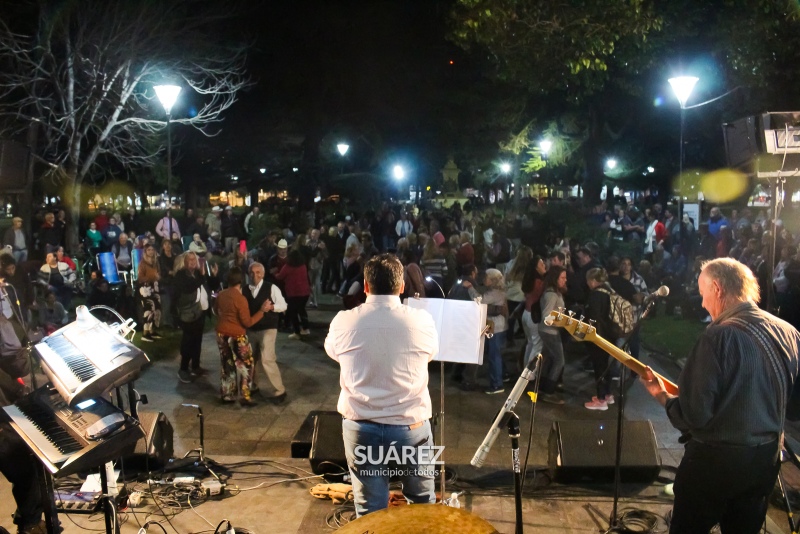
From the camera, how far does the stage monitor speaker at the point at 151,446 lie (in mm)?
5473

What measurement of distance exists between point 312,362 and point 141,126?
1126 cm

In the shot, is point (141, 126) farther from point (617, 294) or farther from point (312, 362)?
point (617, 294)

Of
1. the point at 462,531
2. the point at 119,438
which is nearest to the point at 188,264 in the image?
the point at 119,438

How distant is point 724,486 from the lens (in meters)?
3.29

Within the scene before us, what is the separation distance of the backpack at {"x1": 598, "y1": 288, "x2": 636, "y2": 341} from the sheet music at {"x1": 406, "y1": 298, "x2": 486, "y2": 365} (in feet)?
9.72

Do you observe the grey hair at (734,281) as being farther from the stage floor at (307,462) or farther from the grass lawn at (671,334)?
the grass lawn at (671,334)

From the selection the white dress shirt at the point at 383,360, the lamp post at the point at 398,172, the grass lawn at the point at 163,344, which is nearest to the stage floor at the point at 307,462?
the grass lawn at the point at 163,344

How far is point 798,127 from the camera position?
215 inches

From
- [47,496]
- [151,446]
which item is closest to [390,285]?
[47,496]

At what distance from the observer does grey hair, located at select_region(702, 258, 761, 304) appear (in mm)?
3389

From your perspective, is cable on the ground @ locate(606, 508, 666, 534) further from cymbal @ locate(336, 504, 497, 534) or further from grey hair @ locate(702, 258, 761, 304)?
cymbal @ locate(336, 504, 497, 534)

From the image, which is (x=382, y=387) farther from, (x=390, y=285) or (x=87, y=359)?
(x=87, y=359)

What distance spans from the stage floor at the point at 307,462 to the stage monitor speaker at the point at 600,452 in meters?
0.10

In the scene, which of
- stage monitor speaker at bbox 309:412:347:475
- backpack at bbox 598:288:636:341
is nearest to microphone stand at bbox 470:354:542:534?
stage monitor speaker at bbox 309:412:347:475
